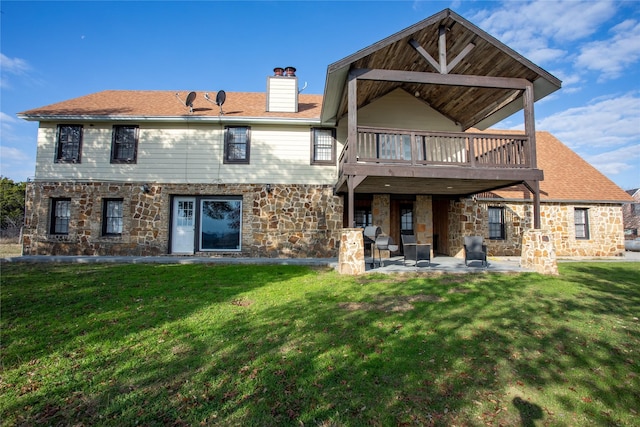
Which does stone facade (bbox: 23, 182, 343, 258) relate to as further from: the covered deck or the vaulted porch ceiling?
the vaulted porch ceiling

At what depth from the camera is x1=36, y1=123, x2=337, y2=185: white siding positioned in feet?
37.5

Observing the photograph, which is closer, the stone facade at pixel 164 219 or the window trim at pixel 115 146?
the stone facade at pixel 164 219

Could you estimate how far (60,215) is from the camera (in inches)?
452

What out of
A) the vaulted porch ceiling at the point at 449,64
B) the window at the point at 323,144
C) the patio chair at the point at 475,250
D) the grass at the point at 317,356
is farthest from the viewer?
the window at the point at 323,144

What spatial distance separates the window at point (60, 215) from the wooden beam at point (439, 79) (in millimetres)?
11745

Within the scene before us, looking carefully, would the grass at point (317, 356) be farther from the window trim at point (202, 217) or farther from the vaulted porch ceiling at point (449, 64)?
the vaulted porch ceiling at point (449, 64)

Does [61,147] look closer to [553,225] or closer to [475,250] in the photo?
[475,250]

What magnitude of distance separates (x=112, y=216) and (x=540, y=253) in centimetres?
1454

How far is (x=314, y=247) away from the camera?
37.4ft

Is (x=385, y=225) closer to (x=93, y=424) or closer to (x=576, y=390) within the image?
(x=576, y=390)

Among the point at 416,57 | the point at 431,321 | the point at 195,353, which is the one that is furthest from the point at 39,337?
the point at 416,57

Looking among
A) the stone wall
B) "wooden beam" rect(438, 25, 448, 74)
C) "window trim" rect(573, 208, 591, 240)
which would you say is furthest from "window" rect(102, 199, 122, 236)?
"window trim" rect(573, 208, 591, 240)

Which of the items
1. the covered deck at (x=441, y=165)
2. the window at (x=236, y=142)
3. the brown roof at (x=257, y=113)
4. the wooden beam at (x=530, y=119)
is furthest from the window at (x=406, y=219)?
the window at (x=236, y=142)

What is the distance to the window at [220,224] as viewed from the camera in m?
11.6
